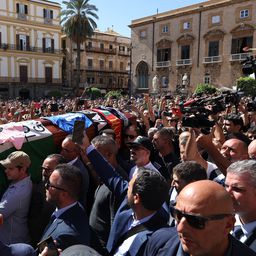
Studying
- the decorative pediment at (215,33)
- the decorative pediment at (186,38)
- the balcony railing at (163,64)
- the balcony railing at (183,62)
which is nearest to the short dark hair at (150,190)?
the decorative pediment at (215,33)

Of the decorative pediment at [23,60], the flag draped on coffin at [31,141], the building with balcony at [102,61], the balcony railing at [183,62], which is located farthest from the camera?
the building with balcony at [102,61]

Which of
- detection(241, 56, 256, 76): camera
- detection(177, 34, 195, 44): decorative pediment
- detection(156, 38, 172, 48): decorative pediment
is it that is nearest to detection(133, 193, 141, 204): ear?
detection(241, 56, 256, 76): camera

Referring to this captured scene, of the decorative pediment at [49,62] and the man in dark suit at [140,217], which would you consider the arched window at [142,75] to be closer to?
the decorative pediment at [49,62]

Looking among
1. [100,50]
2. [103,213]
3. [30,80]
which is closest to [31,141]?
[103,213]

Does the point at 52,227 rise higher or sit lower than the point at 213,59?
lower

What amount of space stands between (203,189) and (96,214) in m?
1.56

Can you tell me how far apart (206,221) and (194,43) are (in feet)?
115

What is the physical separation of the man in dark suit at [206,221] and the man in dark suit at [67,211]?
96 centimetres

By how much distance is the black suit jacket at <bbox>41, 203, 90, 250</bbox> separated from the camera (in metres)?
2.30

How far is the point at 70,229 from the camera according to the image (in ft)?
7.82

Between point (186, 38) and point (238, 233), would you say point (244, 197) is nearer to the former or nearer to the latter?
point (238, 233)

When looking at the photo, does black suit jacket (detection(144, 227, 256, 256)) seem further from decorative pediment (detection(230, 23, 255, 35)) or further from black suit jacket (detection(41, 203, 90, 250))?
decorative pediment (detection(230, 23, 255, 35))

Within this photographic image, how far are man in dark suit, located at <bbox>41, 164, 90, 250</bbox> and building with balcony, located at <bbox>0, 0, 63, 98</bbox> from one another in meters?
35.4

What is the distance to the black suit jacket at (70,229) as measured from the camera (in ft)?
7.55
